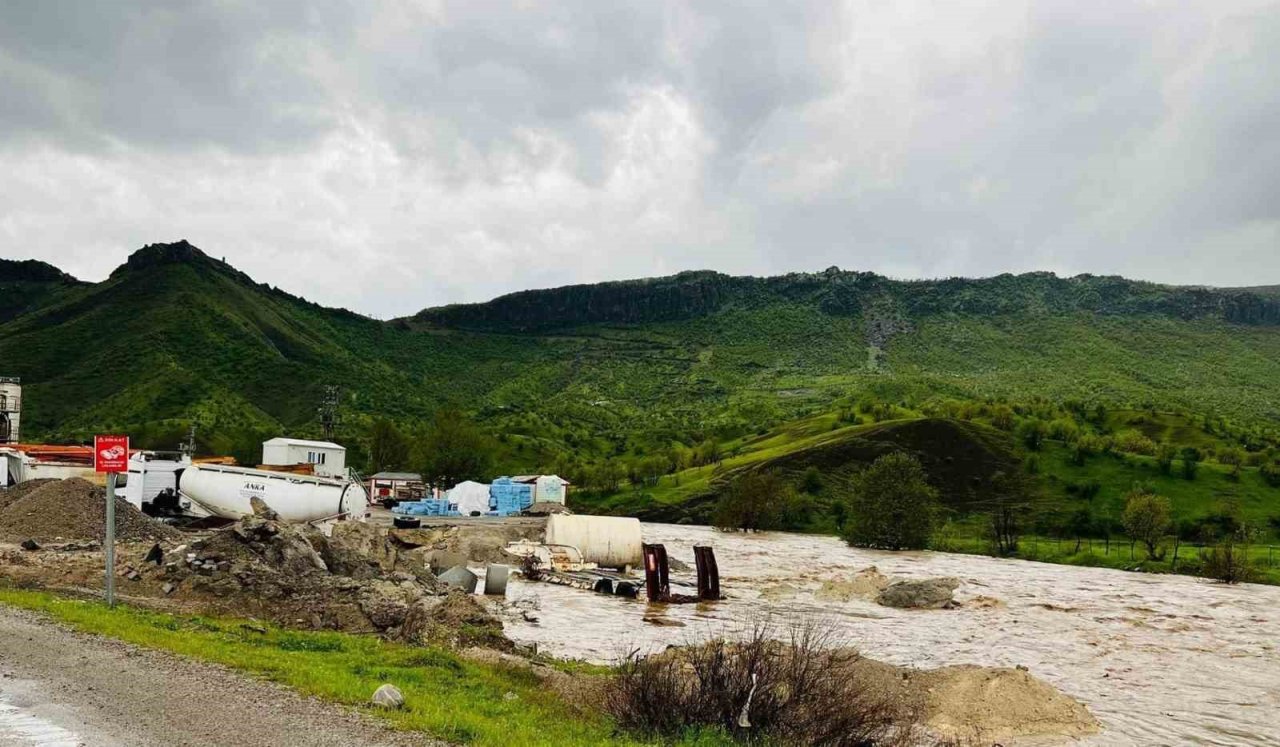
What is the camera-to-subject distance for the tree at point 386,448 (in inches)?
5531

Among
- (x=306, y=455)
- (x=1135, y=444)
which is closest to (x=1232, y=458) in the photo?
(x=1135, y=444)

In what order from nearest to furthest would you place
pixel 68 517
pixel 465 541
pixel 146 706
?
pixel 146 706, pixel 68 517, pixel 465 541

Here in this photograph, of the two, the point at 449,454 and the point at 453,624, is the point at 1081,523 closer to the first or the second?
the point at 449,454

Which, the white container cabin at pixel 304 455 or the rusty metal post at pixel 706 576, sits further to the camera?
the white container cabin at pixel 304 455

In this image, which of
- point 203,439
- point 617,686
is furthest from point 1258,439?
point 203,439

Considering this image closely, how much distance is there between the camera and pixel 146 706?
11.7 meters

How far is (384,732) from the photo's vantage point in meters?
11.2

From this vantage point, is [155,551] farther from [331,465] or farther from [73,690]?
[331,465]

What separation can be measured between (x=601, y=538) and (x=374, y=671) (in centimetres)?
4273

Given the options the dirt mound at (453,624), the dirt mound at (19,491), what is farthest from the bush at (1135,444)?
the dirt mound at (19,491)

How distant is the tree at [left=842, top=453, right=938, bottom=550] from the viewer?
86312mm

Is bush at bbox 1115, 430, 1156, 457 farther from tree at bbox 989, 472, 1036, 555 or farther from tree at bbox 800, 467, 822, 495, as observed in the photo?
tree at bbox 800, 467, 822, 495

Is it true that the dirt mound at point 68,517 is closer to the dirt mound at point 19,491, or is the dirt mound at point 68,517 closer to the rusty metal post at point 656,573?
the dirt mound at point 19,491

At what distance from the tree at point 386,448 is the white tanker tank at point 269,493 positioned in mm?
81164
